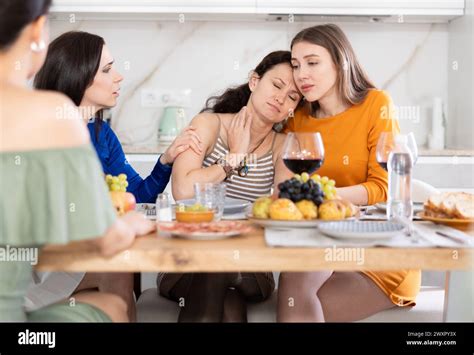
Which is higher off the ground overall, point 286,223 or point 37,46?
point 37,46

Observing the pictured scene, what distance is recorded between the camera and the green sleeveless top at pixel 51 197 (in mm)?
1130

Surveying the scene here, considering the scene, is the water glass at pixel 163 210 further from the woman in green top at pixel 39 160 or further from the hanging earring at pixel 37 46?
the hanging earring at pixel 37 46

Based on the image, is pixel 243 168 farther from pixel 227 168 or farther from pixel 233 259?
pixel 233 259

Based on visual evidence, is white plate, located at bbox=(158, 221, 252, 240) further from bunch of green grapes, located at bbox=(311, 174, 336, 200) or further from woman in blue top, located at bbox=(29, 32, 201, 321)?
woman in blue top, located at bbox=(29, 32, 201, 321)

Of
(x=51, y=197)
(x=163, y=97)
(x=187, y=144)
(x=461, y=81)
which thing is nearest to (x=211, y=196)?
(x=51, y=197)

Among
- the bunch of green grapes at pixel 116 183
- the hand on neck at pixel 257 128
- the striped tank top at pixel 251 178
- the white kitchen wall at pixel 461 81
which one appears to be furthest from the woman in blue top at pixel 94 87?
the white kitchen wall at pixel 461 81

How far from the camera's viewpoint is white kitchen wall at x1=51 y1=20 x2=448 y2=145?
373 cm

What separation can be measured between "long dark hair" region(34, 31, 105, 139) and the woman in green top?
3.15ft

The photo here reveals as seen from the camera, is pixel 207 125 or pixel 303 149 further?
pixel 207 125

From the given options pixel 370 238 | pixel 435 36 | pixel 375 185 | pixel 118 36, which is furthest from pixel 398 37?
pixel 370 238

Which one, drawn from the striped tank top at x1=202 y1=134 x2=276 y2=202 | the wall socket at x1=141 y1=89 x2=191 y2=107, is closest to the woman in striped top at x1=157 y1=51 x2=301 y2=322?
the striped tank top at x1=202 y1=134 x2=276 y2=202

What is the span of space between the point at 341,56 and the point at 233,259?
4.01 ft

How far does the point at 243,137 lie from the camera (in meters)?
2.18

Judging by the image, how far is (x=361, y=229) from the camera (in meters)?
1.30
